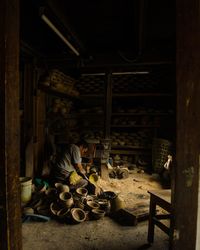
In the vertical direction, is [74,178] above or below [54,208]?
above

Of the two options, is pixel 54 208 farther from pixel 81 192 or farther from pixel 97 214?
pixel 97 214

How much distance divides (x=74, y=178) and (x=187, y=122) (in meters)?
3.32

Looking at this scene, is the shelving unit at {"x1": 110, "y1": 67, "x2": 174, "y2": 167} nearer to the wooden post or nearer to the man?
the man

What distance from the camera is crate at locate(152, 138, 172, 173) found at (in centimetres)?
596

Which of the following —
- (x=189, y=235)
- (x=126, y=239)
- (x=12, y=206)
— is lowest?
(x=126, y=239)

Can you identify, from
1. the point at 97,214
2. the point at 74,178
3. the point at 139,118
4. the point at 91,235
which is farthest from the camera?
the point at 139,118

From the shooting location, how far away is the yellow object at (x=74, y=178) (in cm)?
415

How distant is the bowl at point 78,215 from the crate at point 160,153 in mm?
3261

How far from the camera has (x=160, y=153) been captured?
608cm

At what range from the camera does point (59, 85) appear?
5.27 m

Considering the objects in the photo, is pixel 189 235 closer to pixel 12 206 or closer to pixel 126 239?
pixel 12 206

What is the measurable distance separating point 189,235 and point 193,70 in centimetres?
99

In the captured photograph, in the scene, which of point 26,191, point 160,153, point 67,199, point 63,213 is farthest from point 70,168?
point 160,153

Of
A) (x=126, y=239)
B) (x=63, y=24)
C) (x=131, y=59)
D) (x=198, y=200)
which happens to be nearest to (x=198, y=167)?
(x=198, y=200)
